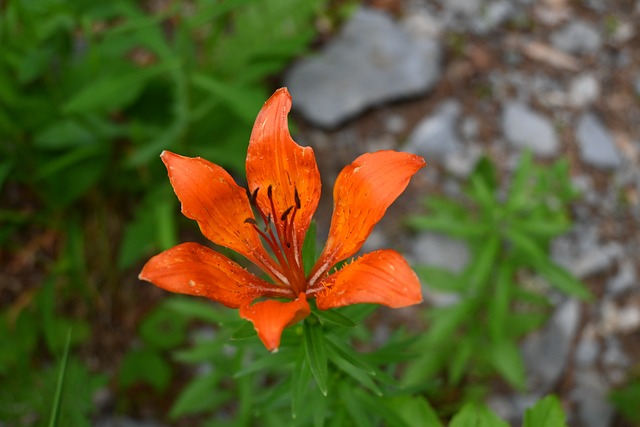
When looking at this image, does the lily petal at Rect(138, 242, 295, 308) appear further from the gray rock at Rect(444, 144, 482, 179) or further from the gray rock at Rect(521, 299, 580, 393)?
the gray rock at Rect(444, 144, 482, 179)

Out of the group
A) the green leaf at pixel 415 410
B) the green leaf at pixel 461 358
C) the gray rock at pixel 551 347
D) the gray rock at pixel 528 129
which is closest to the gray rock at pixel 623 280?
the gray rock at pixel 551 347

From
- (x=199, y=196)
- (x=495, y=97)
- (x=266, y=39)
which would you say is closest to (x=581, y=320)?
(x=495, y=97)

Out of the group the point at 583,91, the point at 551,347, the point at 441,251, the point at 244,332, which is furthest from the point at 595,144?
the point at 244,332

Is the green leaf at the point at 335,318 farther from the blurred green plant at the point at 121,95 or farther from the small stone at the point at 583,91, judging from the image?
the small stone at the point at 583,91

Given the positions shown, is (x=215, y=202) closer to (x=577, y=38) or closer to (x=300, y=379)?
(x=300, y=379)

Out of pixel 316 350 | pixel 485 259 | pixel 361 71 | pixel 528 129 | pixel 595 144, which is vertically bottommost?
pixel 595 144

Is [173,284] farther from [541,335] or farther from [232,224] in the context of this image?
[541,335]
